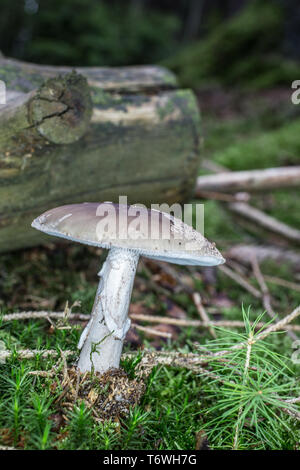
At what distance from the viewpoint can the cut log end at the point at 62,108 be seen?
7.14 ft

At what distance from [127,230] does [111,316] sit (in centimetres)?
49

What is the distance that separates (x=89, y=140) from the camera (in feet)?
8.42

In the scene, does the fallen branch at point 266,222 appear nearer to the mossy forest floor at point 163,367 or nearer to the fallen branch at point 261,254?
the mossy forest floor at point 163,367

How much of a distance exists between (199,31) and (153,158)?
28646mm

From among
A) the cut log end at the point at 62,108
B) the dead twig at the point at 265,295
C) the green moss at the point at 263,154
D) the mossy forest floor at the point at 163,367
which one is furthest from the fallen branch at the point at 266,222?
the cut log end at the point at 62,108

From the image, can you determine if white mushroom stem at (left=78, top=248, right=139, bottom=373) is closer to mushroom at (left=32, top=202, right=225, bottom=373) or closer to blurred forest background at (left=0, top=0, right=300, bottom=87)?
mushroom at (left=32, top=202, right=225, bottom=373)

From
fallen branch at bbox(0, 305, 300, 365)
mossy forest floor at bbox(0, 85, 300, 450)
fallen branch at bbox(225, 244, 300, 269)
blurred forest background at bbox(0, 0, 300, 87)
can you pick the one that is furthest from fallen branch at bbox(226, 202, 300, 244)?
blurred forest background at bbox(0, 0, 300, 87)

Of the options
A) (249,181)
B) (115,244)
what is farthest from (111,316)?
(249,181)

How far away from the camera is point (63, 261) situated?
10.4ft

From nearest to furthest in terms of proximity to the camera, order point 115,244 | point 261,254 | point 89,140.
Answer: point 115,244 → point 89,140 → point 261,254

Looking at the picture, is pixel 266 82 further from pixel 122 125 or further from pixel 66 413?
pixel 66 413

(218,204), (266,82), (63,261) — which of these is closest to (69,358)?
(63,261)

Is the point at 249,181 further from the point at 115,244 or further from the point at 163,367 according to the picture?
the point at 115,244

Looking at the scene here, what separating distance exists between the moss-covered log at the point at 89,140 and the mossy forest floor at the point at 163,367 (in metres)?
0.47
